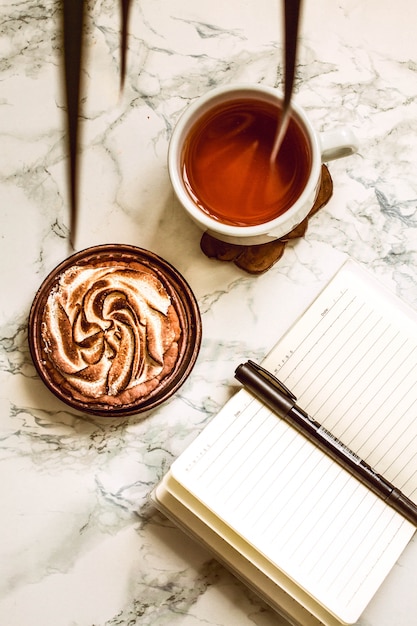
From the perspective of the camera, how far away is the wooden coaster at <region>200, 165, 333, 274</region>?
2.63ft

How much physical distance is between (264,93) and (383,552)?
0.50 m

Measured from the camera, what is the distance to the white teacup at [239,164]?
716 millimetres

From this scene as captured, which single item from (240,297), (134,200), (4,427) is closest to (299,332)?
(240,297)

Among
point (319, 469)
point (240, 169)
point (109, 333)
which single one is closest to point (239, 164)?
point (240, 169)

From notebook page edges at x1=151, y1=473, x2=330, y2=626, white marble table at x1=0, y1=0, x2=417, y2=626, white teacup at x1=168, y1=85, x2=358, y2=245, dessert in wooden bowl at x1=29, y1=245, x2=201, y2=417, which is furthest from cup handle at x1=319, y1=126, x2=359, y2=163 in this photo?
notebook page edges at x1=151, y1=473, x2=330, y2=626

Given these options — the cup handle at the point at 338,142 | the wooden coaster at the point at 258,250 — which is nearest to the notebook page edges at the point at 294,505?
the wooden coaster at the point at 258,250

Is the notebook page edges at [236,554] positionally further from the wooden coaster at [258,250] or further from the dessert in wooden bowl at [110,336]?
the wooden coaster at [258,250]

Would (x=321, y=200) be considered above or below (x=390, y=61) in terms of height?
below

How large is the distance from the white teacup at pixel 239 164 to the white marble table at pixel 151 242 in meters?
0.09

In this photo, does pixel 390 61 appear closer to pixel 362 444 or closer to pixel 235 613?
pixel 362 444

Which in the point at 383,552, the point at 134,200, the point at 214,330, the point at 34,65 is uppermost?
the point at 34,65

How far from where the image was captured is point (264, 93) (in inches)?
28.0

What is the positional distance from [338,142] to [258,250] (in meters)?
0.16

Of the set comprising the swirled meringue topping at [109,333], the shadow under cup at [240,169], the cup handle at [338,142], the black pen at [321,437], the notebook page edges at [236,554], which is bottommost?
the notebook page edges at [236,554]
